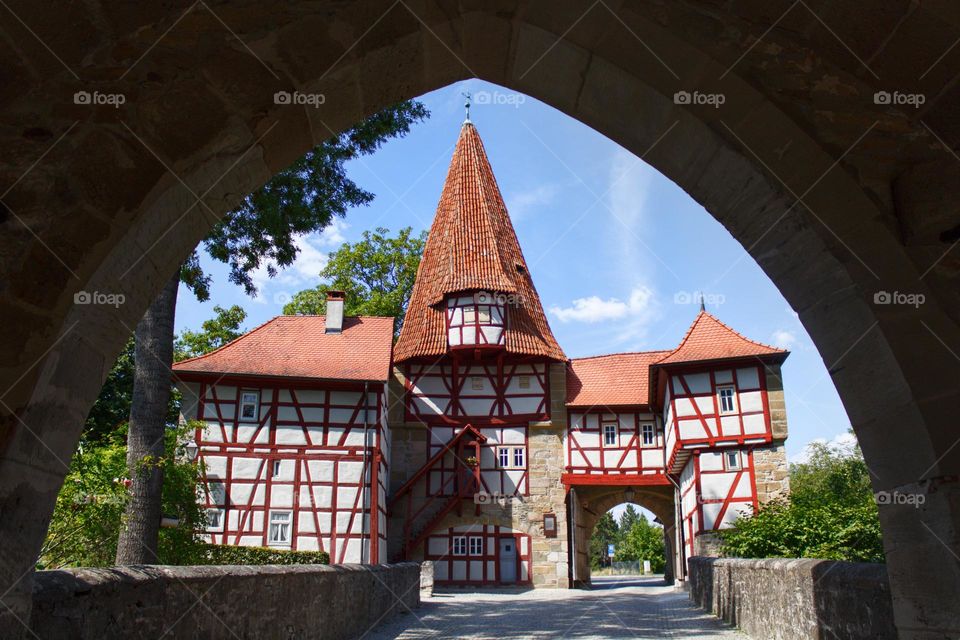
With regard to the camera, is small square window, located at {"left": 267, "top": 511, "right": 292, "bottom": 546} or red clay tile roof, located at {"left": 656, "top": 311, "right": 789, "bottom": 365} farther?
red clay tile roof, located at {"left": 656, "top": 311, "right": 789, "bottom": 365}

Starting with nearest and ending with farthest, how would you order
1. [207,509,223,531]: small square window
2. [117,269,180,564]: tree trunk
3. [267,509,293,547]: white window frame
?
[117,269,180,564]: tree trunk
[207,509,223,531]: small square window
[267,509,293,547]: white window frame

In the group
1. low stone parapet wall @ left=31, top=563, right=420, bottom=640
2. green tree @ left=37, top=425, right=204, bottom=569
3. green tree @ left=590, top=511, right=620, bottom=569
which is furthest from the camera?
green tree @ left=590, top=511, right=620, bottom=569

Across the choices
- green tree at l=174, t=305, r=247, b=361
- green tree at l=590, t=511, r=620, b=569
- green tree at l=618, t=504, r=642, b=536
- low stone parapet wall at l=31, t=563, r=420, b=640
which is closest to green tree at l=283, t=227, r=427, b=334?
green tree at l=174, t=305, r=247, b=361

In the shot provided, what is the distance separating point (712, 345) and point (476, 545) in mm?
8194

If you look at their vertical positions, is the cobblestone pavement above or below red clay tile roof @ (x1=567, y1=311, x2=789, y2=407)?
below

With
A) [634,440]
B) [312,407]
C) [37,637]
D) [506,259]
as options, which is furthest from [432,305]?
[37,637]

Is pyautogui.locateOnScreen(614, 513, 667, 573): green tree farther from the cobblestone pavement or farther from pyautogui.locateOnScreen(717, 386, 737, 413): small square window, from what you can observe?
the cobblestone pavement

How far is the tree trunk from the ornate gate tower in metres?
12.4

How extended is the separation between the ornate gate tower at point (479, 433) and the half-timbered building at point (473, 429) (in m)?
0.04

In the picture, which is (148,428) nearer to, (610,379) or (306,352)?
(306,352)

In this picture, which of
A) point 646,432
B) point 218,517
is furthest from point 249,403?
point 646,432

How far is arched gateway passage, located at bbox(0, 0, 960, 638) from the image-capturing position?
7.00ft

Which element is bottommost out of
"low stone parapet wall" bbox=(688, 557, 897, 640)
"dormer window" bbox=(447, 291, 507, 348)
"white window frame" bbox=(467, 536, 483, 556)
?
"white window frame" bbox=(467, 536, 483, 556)

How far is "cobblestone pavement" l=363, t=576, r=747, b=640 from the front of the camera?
8383mm
